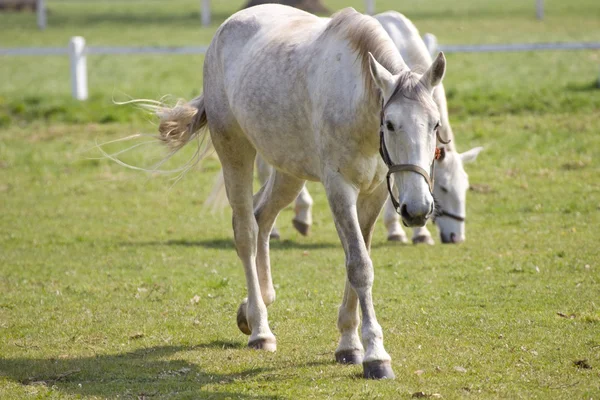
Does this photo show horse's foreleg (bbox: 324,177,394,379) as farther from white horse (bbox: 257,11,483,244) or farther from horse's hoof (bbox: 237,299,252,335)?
white horse (bbox: 257,11,483,244)

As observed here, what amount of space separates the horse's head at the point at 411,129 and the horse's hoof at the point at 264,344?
179 cm

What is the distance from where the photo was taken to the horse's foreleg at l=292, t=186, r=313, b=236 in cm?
985

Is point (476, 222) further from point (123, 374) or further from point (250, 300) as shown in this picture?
point (123, 374)

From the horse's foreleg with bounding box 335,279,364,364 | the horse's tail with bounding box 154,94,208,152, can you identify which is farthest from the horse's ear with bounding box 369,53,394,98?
the horse's tail with bounding box 154,94,208,152

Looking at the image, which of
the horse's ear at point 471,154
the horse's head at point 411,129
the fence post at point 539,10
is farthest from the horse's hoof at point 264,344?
the fence post at point 539,10

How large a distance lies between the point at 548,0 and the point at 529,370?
1250 inches

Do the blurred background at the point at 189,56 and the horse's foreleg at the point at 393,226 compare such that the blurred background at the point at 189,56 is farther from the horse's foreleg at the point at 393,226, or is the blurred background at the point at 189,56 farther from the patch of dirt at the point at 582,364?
the patch of dirt at the point at 582,364

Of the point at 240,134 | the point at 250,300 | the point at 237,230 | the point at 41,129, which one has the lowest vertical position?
the point at 41,129

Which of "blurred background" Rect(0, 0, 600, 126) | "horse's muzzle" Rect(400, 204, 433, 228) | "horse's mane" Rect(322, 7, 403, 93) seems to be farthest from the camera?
"blurred background" Rect(0, 0, 600, 126)

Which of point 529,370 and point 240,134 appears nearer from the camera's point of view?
point 529,370

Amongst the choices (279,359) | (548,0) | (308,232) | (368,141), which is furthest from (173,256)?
(548,0)

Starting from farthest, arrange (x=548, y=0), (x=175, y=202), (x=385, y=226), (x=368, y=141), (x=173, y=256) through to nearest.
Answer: (x=548, y=0) → (x=175, y=202) → (x=385, y=226) → (x=173, y=256) → (x=368, y=141)

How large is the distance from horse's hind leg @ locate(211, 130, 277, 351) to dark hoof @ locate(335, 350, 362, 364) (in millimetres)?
764

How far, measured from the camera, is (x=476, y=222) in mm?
10227
